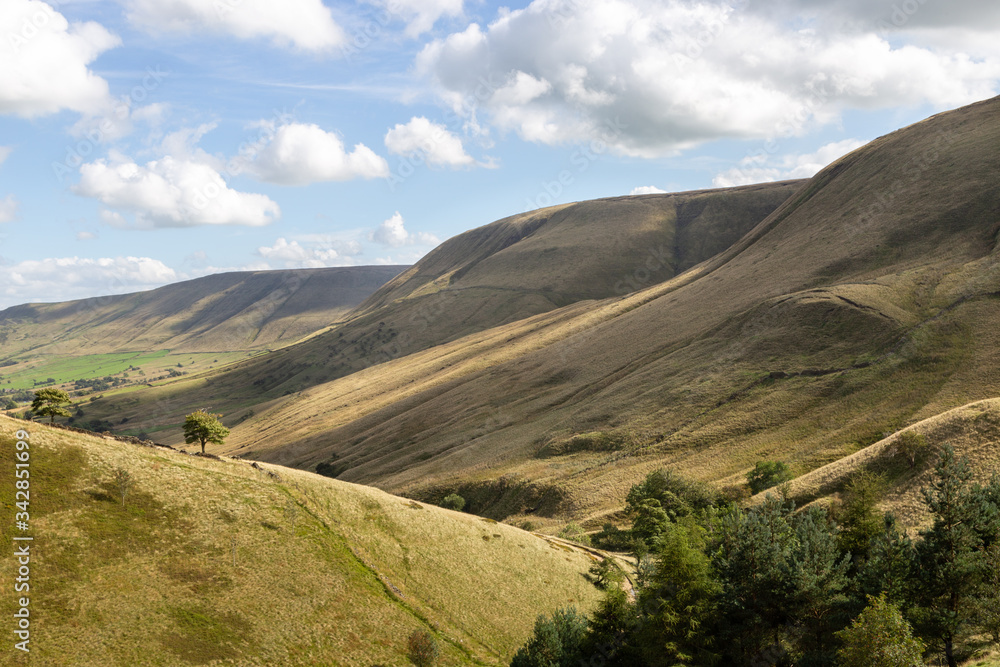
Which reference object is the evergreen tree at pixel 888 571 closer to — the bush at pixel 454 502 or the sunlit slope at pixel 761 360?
the sunlit slope at pixel 761 360

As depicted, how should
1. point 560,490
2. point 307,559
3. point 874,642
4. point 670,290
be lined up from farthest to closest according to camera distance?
point 670,290
point 560,490
point 307,559
point 874,642

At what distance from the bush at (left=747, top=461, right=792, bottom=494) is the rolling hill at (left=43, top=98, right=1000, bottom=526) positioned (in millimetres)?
2887

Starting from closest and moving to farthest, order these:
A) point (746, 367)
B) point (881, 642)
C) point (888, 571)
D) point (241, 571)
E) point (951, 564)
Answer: point (881, 642) < point (951, 564) < point (888, 571) < point (241, 571) < point (746, 367)

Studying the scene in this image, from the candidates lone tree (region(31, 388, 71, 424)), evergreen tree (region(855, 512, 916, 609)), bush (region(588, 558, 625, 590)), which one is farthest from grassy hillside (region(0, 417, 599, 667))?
evergreen tree (region(855, 512, 916, 609))

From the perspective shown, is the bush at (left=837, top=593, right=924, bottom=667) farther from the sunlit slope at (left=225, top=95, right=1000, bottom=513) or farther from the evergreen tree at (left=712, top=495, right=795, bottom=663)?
the sunlit slope at (left=225, top=95, right=1000, bottom=513)

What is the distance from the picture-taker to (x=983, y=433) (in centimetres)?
5150

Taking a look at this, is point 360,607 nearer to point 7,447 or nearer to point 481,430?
point 7,447

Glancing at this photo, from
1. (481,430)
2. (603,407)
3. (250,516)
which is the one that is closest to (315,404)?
(481,430)

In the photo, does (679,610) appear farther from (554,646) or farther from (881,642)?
(881,642)

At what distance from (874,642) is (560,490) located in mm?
59456

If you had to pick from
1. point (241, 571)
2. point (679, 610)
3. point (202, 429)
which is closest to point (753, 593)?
point (679, 610)

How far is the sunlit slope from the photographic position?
259 ft

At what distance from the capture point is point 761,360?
98.7 m

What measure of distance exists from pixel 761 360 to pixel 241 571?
88.1m
